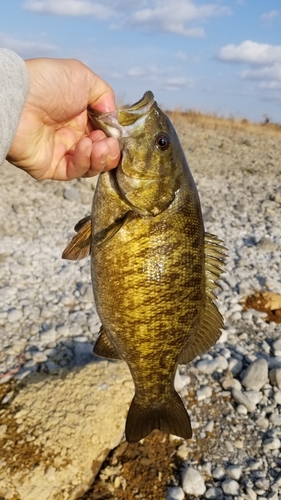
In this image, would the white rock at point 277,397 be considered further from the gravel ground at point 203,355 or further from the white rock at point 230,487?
the white rock at point 230,487

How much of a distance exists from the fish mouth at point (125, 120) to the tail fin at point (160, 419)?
1.63m

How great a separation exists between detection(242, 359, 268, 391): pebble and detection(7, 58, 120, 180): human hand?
307cm

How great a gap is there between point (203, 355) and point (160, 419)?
8.81 feet

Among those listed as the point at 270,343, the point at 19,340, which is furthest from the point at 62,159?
the point at 270,343

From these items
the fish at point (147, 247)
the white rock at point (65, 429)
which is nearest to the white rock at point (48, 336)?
the white rock at point (65, 429)

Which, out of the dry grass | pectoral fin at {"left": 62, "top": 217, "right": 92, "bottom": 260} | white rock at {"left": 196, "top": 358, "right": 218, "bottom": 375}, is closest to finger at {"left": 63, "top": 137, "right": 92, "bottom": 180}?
pectoral fin at {"left": 62, "top": 217, "right": 92, "bottom": 260}

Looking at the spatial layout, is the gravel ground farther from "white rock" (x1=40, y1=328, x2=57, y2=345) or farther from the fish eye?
the fish eye

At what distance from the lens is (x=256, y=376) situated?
5.31m

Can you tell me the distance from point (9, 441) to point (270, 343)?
349 cm

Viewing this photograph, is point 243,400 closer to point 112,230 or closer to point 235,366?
point 235,366

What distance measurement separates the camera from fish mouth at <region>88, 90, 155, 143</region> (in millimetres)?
2729

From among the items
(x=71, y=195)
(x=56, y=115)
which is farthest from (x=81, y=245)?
(x=71, y=195)

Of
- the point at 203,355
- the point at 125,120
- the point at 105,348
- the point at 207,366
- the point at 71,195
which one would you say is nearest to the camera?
the point at 125,120

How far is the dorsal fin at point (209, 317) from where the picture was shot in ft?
9.68
